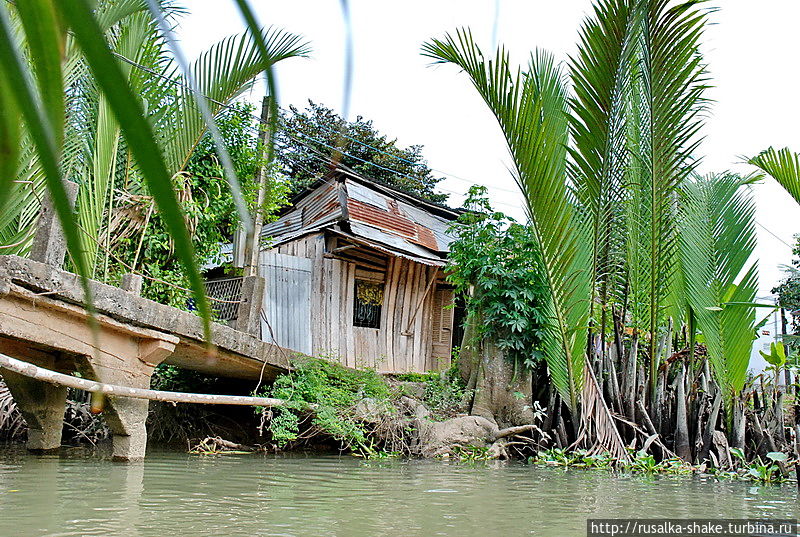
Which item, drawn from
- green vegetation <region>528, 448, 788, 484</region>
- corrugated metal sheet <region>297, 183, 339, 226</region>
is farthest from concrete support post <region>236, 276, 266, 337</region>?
corrugated metal sheet <region>297, 183, 339, 226</region>

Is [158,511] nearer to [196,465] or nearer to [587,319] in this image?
[196,465]

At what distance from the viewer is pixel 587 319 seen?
7.27m

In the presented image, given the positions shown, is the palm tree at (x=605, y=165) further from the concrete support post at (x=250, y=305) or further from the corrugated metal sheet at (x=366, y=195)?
the corrugated metal sheet at (x=366, y=195)

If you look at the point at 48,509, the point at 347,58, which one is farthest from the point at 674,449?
the point at 347,58

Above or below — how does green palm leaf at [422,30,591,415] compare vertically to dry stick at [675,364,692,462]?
above

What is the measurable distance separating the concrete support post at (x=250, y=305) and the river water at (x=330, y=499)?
1973 mm

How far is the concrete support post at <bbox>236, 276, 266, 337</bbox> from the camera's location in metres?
8.34

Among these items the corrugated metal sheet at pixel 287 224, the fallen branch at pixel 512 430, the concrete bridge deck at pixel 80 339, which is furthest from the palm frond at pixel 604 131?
the corrugated metal sheet at pixel 287 224

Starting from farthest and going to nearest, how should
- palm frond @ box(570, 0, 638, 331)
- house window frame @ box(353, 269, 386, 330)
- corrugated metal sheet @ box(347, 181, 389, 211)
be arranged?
corrugated metal sheet @ box(347, 181, 389, 211)
house window frame @ box(353, 269, 386, 330)
palm frond @ box(570, 0, 638, 331)

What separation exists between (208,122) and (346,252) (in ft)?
40.6

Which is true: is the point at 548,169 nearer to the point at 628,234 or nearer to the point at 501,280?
the point at 628,234

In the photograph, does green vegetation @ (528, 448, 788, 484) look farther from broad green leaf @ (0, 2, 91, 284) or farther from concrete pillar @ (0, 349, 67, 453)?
broad green leaf @ (0, 2, 91, 284)

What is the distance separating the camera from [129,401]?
20.4 feet

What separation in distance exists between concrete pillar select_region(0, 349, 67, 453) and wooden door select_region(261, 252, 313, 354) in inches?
169
